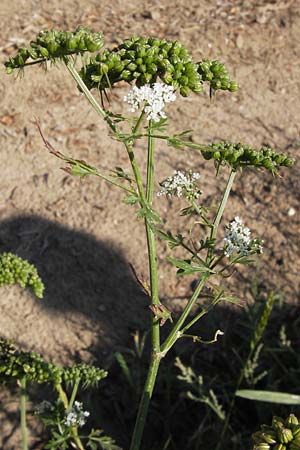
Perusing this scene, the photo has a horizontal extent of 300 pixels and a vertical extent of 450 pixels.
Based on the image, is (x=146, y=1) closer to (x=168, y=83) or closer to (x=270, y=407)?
(x=270, y=407)

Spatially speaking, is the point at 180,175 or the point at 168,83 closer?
the point at 168,83

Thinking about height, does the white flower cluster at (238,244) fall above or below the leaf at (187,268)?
above

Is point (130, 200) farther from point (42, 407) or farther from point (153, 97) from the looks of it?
point (42, 407)

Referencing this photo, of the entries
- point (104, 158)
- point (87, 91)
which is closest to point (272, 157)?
point (87, 91)

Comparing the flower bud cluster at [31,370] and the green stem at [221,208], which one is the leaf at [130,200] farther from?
the flower bud cluster at [31,370]

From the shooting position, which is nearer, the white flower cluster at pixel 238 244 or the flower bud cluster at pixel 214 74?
the flower bud cluster at pixel 214 74

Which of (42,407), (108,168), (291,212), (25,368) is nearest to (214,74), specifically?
(25,368)

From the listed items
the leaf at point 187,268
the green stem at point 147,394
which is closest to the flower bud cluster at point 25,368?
the green stem at point 147,394
